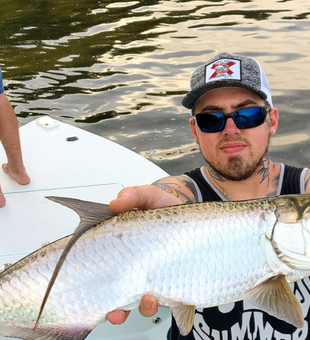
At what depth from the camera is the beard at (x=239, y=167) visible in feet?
8.18

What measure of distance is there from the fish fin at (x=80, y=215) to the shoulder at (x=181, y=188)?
62 centimetres

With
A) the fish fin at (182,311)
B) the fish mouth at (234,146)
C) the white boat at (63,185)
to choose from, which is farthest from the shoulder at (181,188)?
the white boat at (63,185)

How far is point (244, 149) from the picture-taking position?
2.48 m

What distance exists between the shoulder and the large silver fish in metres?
0.61

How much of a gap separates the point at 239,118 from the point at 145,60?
7680 millimetres

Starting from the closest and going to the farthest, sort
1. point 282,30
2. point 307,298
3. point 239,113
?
point 307,298 → point 239,113 → point 282,30

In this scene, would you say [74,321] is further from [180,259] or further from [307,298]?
[307,298]

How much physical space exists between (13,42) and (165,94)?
5.60m

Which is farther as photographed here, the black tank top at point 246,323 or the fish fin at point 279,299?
the black tank top at point 246,323

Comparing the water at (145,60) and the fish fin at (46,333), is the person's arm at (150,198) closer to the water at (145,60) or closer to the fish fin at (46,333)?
the fish fin at (46,333)

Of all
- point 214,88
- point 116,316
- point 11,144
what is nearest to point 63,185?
point 11,144

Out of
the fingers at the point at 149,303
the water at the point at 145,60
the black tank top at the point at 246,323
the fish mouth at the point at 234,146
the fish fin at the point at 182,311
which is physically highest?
the fish mouth at the point at 234,146

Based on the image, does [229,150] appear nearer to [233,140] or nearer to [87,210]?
[233,140]

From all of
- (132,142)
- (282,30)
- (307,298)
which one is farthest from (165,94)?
(307,298)
